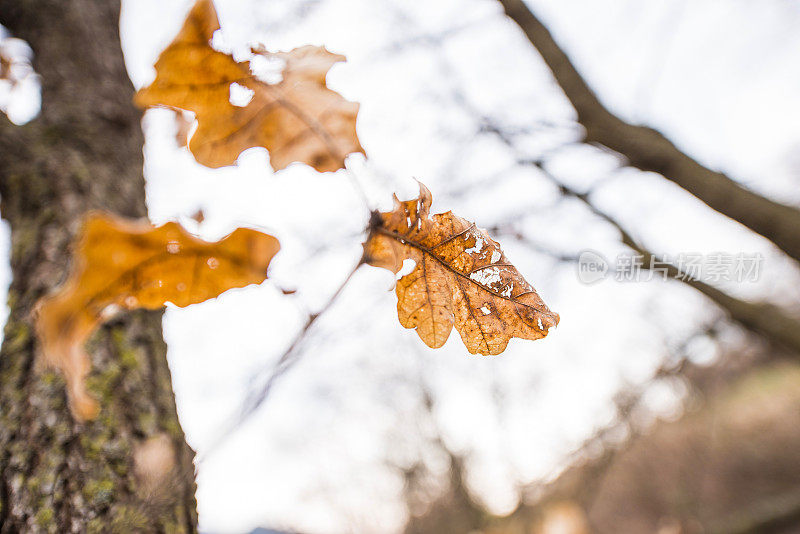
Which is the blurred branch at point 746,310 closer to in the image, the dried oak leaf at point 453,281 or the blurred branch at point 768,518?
the blurred branch at point 768,518

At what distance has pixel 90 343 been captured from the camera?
2.33 ft

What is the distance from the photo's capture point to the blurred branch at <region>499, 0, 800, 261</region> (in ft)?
2.55

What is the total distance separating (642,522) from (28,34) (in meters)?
10.4

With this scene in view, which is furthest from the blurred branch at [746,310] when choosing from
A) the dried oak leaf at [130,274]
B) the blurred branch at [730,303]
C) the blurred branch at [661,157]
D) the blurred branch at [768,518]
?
the dried oak leaf at [130,274]

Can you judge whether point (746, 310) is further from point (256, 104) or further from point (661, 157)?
point (256, 104)

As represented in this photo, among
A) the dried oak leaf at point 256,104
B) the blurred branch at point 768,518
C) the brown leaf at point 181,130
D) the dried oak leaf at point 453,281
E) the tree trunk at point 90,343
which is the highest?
the dried oak leaf at point 256,104

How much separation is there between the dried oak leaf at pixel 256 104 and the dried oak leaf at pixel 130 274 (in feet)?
0.52

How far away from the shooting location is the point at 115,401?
0.66m

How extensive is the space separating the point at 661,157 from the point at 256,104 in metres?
0.79

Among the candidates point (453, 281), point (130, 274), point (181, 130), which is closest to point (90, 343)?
point (130, 274)

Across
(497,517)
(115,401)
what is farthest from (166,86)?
(497,517)

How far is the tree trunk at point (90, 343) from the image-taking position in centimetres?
55

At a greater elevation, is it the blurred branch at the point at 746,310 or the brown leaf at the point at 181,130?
the brown leaf at the point at 181,130

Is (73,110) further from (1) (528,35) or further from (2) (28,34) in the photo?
(1) (528,35)
